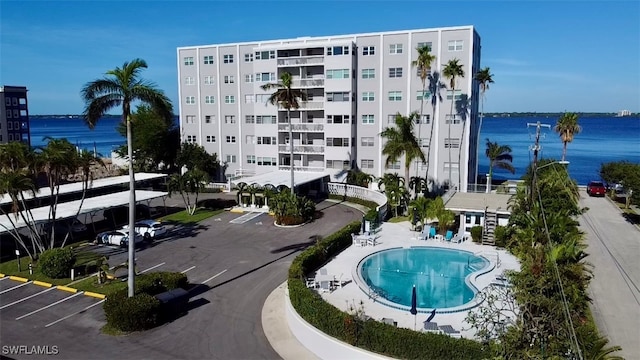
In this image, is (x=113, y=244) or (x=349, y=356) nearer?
(x=349, y=356)

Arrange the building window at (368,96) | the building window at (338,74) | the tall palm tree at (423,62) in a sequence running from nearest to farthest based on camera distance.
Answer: the tall palm tree at (423,62)
the building window at (338,74)
the building window at (368,96)

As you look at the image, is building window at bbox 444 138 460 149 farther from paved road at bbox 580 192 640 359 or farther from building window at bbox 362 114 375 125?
paved road at bbox 580 192 640 359

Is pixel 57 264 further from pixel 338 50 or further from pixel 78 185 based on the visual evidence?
pixel 338 50

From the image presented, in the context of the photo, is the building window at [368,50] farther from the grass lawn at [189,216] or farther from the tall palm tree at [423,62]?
the grass lawn at [189,216]

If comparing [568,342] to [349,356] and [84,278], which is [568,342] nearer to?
[349,356]

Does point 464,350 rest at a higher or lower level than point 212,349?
higher

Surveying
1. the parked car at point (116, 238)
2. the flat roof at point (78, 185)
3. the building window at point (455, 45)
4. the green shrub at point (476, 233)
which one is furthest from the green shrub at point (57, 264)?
the building window at point (455, 45)

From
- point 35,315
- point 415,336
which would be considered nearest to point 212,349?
point 415,336

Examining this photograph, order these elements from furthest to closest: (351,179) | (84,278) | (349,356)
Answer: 1. (351,179)
2. (84,278)
3. (349,356)
